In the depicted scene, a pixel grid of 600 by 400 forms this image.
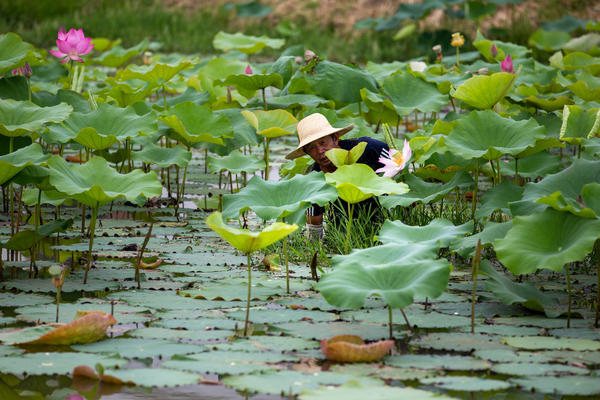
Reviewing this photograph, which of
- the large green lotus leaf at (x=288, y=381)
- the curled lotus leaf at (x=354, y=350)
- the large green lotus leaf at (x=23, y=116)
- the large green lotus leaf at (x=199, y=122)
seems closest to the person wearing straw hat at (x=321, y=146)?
the large green lotus leaf at (x=199, y=122)

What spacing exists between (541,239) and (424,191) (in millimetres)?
1014

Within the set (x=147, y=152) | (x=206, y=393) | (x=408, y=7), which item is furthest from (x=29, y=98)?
(x=408, y=7)

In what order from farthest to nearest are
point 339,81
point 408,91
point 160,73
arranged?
point 160,73 → point 339,81 → point 408,91

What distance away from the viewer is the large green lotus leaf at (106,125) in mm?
3824

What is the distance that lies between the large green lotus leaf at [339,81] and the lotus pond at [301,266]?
0.02 m

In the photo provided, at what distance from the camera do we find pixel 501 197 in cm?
327

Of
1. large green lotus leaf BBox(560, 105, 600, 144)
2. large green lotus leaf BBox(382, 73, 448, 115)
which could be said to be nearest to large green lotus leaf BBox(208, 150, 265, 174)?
large green lotus leaf BBox(382, 73, 448, 115)

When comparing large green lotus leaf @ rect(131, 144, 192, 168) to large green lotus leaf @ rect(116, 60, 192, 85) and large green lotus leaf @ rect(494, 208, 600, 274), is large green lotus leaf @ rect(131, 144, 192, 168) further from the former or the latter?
large green lotus leaf @ rect(494, 208, 600, 274)

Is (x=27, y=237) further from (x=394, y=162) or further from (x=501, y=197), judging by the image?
(x=501, y=197)

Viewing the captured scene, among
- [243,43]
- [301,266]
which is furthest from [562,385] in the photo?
[243,43]

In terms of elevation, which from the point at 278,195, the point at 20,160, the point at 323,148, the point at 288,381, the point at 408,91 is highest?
the point at 408,91

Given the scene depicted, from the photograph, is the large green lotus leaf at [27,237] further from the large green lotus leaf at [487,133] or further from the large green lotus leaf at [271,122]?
the large green lotus leaf at [487,133]

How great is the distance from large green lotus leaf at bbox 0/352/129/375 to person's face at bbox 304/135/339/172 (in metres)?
1.65

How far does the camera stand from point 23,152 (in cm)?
315
